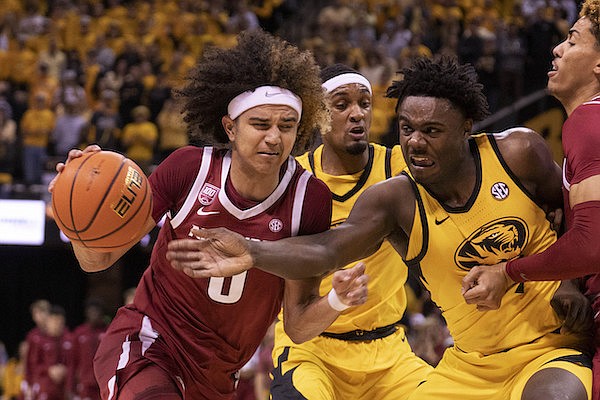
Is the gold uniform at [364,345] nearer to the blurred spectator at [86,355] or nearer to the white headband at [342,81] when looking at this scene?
the white headband at [342,81]

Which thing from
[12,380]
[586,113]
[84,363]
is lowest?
[12,380]

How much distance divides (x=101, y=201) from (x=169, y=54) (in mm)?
11755

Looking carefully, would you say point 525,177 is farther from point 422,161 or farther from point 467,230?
point 422,161

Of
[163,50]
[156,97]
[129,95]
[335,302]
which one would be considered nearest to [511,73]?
[156,97]

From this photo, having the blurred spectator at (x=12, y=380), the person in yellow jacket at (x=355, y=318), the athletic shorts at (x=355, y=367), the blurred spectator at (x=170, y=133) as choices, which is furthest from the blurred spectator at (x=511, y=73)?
the athletic shorts at (x=355, y=367)

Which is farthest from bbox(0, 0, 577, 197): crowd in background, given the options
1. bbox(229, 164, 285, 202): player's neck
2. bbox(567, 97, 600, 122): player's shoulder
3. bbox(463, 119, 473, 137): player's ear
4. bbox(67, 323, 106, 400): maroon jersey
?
bbox(567, 97, 600, 122): player's shoulder

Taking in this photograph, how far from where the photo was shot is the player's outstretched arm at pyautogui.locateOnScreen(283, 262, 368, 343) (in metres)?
4.52

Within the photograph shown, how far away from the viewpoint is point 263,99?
15.4 feet

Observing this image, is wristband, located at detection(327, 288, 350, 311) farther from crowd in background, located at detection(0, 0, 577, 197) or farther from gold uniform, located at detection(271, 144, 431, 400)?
crowd in background, located at detection(0, 0, 577, 197)

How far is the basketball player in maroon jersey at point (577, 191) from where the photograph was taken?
4.14 m

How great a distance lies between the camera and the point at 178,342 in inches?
188

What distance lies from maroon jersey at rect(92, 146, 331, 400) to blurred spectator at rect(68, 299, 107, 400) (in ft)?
26.7

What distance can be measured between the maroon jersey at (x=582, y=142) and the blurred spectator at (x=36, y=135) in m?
9.58

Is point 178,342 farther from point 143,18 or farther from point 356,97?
point 143,18
